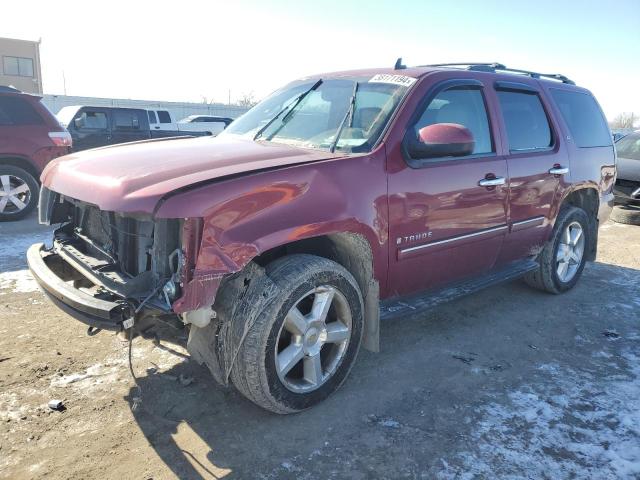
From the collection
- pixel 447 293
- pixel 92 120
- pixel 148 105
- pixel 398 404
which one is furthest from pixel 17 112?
pixel 148 105

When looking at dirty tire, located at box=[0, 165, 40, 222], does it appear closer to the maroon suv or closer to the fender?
the maroon suv

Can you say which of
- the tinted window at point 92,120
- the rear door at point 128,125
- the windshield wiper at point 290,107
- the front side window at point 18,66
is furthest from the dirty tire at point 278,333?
the front side window at point 18,66

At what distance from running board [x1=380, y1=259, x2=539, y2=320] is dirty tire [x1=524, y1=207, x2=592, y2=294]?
14.7 inches

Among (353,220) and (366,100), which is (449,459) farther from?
(366,100)

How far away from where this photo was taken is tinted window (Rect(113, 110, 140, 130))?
13359 mm

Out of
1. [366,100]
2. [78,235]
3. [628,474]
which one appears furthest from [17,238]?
[628,474]

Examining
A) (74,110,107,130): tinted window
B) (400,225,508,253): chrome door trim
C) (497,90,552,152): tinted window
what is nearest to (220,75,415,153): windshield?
(400,225,508,253): chrome door trim

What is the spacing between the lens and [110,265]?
3.01 metres

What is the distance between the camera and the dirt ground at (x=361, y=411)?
8.48ft

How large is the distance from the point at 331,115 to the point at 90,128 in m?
11.2

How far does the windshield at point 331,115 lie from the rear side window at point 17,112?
17.0ft

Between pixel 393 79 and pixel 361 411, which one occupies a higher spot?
pixel 393 79

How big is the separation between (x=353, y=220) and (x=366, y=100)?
1.02 metres

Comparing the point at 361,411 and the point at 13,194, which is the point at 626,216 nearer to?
the point at 361,411
